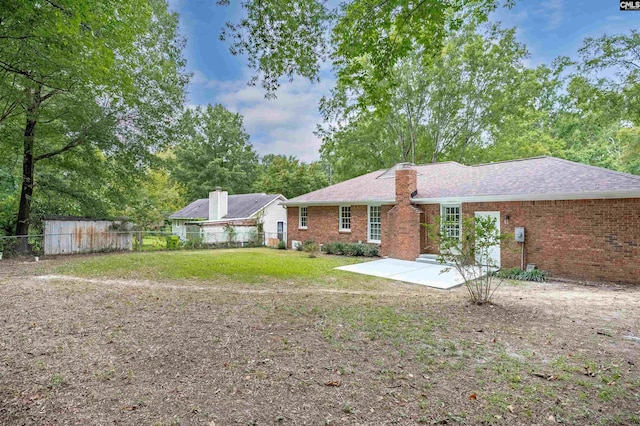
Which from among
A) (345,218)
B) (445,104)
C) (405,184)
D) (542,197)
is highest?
(445,104)

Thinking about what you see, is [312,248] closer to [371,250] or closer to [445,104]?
[371,250]

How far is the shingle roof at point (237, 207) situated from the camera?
24391mm

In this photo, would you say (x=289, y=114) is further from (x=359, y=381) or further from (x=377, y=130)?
(x=359, y=381)

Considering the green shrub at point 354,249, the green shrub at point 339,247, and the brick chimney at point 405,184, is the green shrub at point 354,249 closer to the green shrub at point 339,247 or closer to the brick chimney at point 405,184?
the green shrub at point 339,247

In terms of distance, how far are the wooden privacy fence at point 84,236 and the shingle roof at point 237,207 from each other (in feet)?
27.6

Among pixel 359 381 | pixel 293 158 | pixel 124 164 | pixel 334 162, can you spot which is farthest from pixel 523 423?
pixel 293 158

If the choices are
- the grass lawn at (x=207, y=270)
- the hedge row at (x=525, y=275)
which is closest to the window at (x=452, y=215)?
the hedge row at (x=525, y=275)

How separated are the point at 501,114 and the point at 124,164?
83.3 ft

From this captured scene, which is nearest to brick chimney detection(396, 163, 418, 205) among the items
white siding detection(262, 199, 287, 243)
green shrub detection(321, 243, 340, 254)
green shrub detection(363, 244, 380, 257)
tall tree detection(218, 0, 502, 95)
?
green shrub detection(363, 244, 380, 257)

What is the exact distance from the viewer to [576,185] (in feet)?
33.7

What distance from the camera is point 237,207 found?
2680 cm

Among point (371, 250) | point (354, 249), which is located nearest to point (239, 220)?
point (354, 249)

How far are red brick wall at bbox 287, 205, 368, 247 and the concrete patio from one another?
3018mm

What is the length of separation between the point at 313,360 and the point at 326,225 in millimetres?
14253
